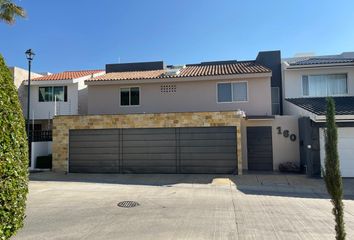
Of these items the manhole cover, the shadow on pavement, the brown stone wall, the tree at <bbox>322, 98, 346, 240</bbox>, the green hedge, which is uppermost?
the brown stone wall

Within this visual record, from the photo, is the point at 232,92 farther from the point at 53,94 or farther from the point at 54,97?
the point at 53,94

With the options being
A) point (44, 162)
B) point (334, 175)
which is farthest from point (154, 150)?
point (334, 175)

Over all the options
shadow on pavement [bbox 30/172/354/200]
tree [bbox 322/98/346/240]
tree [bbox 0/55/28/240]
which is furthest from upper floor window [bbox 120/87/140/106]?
tree [bbox 322/98/346/240]

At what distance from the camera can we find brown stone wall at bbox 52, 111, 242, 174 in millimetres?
16094

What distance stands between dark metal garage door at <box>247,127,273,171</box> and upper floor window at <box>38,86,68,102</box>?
1474 cm

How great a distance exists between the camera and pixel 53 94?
80.0ft

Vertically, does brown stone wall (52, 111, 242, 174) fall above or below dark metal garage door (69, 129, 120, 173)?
above

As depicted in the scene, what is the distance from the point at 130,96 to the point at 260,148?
8.99 m

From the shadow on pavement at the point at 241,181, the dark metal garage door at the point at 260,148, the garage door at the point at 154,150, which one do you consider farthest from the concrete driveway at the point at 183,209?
the dark metal garage door at the point at 260,148

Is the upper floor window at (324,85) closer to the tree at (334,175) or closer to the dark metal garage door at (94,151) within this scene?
the dark metal garage door at (94,151)

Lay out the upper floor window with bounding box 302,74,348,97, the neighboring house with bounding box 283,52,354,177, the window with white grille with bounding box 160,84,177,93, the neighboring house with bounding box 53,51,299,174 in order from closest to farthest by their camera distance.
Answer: the neighboring house with bounding box 53,51,299,174
the neighboring house with bounding box 283,52,354,177
the upper floor window with bounding box 302,74,348,97
the window with white grille with bounding box 160,84,177,93

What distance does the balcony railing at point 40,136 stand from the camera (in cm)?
1899

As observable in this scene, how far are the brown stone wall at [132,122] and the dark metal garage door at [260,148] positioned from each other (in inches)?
88.4

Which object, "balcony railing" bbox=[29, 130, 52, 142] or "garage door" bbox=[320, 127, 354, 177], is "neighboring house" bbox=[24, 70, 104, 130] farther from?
"garage door" bbox=[320, 127, 354, 177]
